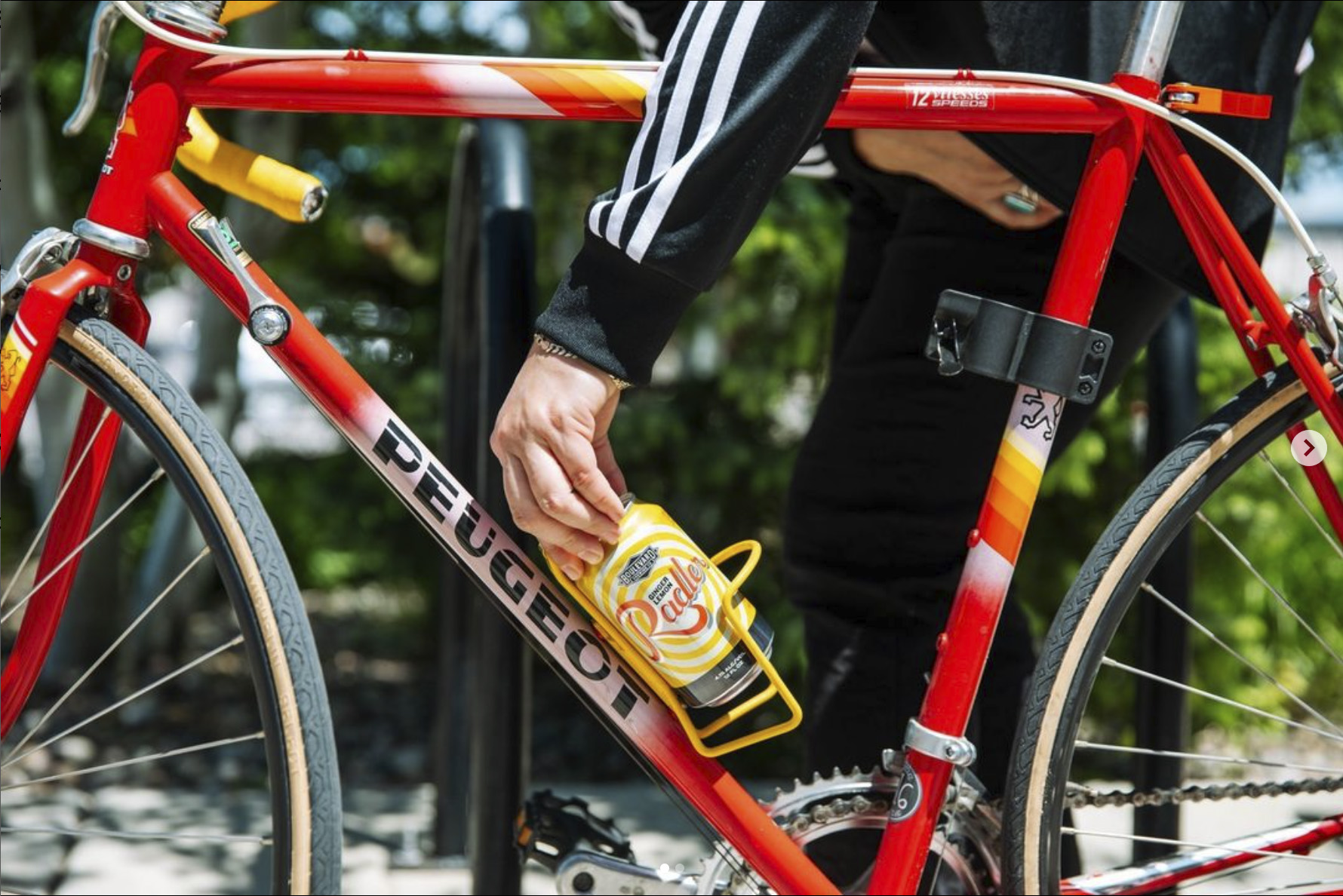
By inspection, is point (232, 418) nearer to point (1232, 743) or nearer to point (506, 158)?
point (506, 158)

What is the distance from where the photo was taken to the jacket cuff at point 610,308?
130 cm

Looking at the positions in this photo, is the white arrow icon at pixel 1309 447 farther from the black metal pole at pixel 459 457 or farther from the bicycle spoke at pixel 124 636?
the black metal pole at pixel 459 457

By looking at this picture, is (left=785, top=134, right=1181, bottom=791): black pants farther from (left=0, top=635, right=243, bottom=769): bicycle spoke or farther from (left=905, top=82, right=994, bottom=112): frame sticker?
(left=0, top=635, right=243, bottom=769): bicycle spoke

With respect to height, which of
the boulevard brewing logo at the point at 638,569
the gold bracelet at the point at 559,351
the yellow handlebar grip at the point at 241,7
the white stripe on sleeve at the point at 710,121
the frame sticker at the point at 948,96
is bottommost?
Result: the boulevard brewing logo at the point at 638,569

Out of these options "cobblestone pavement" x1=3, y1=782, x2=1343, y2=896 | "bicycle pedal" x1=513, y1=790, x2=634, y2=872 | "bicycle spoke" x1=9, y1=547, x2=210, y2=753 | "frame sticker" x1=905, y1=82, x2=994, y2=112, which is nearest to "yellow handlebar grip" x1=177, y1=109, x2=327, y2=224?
"bicycle spoke" x1=9, y1=547, x2=210, y2=753

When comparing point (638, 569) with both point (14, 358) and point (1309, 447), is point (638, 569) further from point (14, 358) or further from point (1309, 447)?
point (1309, 447)

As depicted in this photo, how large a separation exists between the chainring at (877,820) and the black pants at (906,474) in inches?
5.5

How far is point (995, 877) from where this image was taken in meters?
1.56

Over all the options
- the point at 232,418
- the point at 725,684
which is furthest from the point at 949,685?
the point at 232,418

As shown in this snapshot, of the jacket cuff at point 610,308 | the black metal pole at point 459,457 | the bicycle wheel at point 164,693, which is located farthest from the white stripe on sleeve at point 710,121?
the black metal pole at point 459,457

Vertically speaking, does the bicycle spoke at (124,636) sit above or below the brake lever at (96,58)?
below

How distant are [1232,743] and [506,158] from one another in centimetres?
244

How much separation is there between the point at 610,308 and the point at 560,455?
136 millimetres

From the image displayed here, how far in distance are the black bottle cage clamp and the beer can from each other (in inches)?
12.1
